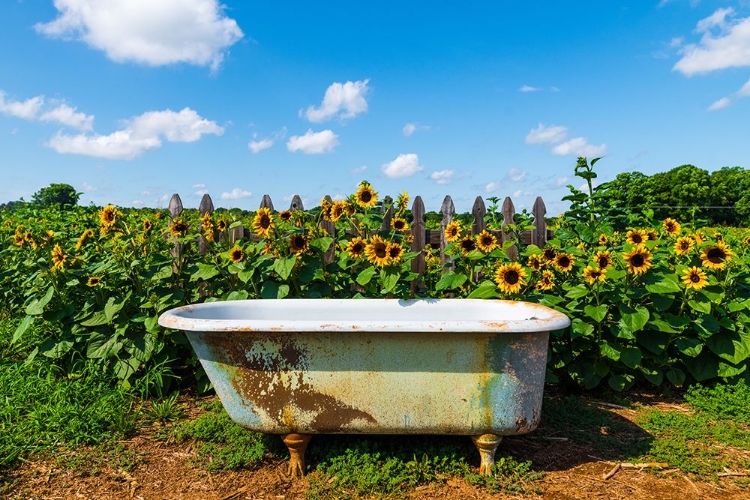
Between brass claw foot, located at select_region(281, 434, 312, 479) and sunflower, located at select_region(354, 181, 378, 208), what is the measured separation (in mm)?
1281

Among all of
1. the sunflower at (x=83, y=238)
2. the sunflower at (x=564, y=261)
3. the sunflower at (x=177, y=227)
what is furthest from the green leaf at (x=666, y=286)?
the sunflower at (x=83, y=238)

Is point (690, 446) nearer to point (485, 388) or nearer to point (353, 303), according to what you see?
point (485, 388)

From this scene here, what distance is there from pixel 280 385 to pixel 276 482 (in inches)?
18.3

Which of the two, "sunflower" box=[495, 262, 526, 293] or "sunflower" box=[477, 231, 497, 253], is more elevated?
"sunflower" box=[477, 231, 497, 253]

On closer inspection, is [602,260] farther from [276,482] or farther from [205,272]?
[205,272]

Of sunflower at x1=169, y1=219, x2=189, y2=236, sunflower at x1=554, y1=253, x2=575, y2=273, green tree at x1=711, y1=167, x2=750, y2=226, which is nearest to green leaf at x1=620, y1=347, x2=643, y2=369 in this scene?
sunflower at x1=554, y1=253, x2=575, y2=273

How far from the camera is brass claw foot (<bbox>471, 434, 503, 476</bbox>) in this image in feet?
7.56

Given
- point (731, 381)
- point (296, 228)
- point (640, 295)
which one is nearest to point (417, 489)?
point (296, 228)

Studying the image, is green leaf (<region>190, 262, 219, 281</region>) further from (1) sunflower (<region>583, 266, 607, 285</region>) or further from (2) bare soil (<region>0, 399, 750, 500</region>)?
(1) sunflower (<region>583, 266, 607, 285</region>)

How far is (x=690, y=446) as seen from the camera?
271 centimetres

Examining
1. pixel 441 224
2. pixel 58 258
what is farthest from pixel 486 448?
pixel 441 224

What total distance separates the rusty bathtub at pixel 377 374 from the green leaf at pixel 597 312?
74 centimetres

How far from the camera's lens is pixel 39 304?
3.16 metres

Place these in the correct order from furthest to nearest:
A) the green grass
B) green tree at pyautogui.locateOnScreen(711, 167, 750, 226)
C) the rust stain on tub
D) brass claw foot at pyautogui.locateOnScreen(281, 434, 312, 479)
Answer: green tree at pyautogui.locateOnScreen(711, 167, 750, 226) → the green grass → brass claw foot at pyautogui.locateOnScreen(281, 434, 312, 479) → the rust stain on tub
